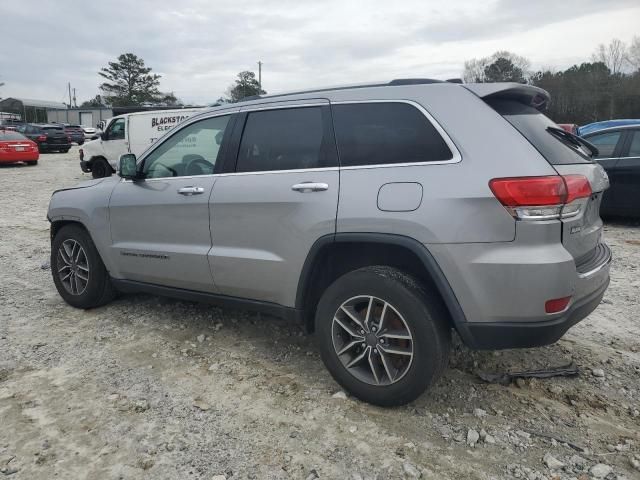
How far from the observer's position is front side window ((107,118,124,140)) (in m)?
14.7

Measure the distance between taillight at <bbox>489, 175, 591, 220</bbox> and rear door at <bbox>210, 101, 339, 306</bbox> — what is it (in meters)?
0.95

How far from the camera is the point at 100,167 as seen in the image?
15352mm

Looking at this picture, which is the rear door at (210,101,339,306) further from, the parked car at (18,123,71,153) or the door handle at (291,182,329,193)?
the parked car at (18,123,71,153)

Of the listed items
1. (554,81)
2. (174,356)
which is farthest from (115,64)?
(174,356)

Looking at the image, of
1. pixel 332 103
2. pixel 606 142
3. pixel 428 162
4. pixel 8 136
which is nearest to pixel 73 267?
pixel 332 103

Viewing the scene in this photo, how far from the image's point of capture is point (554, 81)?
39000mm

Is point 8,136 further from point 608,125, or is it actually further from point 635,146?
point 635,146

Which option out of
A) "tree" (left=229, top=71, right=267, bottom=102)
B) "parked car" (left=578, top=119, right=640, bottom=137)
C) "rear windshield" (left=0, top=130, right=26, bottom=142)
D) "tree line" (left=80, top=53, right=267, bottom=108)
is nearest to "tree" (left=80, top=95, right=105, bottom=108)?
"tree line" (left=80, top=53, right=267, bottom=108)

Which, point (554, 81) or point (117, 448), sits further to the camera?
point (554, 81)

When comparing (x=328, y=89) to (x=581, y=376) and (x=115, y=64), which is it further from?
(x=115, y=64)

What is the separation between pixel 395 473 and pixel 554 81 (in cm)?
4288

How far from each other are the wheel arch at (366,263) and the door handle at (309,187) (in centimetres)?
30

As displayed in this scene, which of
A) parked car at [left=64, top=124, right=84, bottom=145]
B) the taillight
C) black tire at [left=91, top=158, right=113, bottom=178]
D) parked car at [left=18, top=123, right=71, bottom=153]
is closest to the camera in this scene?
the taillight

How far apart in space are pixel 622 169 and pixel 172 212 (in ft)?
22.8
